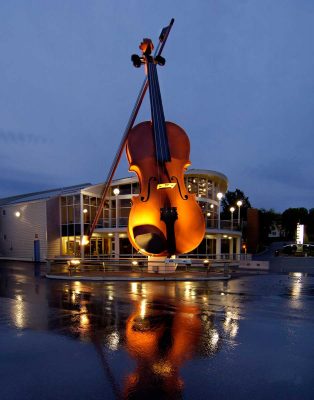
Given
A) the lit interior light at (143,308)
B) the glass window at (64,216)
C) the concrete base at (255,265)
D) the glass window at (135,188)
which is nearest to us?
the lit interior light at (143,308)

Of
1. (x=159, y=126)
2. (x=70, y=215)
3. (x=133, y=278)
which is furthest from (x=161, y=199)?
(x=70, y=215)

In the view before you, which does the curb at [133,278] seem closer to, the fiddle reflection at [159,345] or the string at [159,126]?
the fiddle reflection at [159,345]

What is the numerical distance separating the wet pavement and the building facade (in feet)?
67.2

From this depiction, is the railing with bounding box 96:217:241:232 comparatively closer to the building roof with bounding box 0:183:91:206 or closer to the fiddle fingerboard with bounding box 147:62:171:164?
the building roof with bounding box 0:183:91:206

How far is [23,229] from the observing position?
3594cm

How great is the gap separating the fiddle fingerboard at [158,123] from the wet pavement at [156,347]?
4.56 m

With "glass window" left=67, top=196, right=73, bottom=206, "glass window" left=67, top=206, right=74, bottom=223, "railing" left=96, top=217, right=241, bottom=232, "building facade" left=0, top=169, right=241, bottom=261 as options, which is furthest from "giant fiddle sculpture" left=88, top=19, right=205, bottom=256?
"glass window" left=67, top=196, right=73, bottom=206

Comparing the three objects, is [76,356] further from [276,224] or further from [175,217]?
[276,224]

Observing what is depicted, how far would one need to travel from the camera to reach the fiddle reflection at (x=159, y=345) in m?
4.62

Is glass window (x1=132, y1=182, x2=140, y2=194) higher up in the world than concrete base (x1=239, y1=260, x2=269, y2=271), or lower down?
higher up

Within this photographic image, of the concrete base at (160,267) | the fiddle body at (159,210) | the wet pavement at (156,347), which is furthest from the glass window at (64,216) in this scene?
the fiddle body at (159,210)

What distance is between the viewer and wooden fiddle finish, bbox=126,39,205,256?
950 centimetres

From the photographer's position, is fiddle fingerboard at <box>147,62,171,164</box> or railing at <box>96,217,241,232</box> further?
railing at <box>96,217,241,232</box>

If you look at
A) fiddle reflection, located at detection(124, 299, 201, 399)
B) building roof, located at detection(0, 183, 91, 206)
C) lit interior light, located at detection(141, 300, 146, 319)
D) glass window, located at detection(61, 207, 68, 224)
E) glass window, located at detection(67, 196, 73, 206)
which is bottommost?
lit interior light, located at detection(141, 300, 146, 319)
